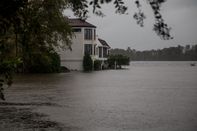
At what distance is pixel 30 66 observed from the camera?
61406mm

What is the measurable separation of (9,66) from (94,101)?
405 inches

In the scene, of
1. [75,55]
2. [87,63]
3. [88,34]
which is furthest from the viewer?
[88,34]

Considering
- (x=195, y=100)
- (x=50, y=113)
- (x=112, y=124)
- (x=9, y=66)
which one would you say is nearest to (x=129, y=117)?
(x=112, y=124)

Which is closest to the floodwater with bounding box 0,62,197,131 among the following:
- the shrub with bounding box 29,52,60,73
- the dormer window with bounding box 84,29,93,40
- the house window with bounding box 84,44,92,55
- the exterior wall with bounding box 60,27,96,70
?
the shrub with bounding box 29,52,60,73

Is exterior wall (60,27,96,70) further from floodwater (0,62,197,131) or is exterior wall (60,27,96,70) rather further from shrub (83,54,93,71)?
floodwater (0,62,197,131)

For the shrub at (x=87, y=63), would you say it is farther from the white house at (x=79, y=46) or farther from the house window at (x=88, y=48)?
the house window at (x=88, y=48)

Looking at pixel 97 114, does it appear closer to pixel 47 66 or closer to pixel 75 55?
pixel 47 66

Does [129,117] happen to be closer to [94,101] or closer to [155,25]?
[94,101]

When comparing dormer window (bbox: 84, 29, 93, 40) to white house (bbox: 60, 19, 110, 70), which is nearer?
white house (bbox: 60, 19, 110, 70)

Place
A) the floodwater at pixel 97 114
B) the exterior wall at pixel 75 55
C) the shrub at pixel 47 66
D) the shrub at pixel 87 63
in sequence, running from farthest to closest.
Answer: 1. the exterior wall at pixel 75 55
2. the shrub at pixel 87 63
3. the shrub at pixel 47 66
4. the floodwater at pixel 97 114

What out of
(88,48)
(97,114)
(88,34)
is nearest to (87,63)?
(88,48)

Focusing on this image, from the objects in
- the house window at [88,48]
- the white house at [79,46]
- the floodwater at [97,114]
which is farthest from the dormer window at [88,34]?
the floodwater at [97,114]

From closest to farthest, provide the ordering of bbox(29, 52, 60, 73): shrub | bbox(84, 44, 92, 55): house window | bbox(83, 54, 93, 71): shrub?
bbox(29, 52, 60, 73): shrub
bbox(83, 54, 93, 71): shrub
bbox(84, 44, 92, 55): house window

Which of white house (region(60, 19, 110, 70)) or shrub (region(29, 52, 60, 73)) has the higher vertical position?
white house (region(60, 19, 110, 70))
